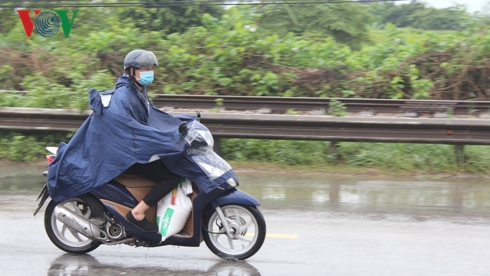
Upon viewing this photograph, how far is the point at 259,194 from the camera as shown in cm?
812

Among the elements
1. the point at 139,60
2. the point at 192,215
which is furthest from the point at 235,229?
the point at 139,60

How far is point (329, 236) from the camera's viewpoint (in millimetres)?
6238

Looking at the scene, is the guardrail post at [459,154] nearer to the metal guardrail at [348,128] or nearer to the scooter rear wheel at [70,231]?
the metal guardrail at [348,128]

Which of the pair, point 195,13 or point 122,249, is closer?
point 122,249

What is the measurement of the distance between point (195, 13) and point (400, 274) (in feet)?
51.2

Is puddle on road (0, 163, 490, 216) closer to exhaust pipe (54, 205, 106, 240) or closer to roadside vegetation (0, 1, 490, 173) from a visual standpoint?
exhaust pipe (54, 205, 106, 240)

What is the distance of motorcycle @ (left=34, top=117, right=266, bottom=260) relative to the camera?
5273 mm

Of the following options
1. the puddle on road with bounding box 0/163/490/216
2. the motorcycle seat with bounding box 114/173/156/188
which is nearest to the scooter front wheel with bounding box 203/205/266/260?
the motorcycle seat with bounding box 114/173/156/188

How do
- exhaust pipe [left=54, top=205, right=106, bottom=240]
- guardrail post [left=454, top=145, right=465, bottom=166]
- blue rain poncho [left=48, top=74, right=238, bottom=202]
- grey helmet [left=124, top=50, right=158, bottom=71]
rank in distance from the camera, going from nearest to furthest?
blue rain poncho [left=48, top=74, right=238, bottom=202] → grey helmet [left=124, top=50, right=158, bottom=71] → exhaust pipe [left=54, top=205, right=106, bottom=240] → guardrail post [left=454, top=145, right=465, bottom=166]

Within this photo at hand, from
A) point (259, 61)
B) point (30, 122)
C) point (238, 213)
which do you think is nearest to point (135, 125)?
point (238, 213)

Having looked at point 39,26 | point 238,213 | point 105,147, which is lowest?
point 238,213

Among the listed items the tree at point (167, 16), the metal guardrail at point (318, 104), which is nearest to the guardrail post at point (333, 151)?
the metal guardrail at point (318, 104)

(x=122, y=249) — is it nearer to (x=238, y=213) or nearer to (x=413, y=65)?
(x=238, y=213)

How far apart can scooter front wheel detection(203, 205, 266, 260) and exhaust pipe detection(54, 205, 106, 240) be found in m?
0.91
